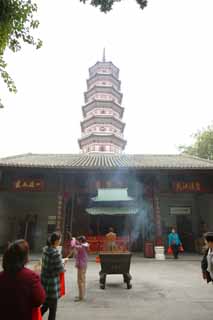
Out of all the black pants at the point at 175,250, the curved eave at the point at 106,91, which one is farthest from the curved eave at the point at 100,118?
the black pants at the point at 175,250

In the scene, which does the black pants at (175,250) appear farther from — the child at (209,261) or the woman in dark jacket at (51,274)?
the woman in dark jacket at (51,274)

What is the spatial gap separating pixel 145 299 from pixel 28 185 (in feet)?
25.4

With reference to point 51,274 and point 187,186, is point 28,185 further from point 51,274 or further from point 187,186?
point 51,274

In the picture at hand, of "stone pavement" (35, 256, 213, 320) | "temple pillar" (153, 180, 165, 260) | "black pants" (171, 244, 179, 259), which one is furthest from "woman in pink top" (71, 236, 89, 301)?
"black pants" (171, 244, 179, 259)

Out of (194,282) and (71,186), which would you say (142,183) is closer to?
(71,186)

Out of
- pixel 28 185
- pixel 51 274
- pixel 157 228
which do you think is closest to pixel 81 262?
pixel 51 274

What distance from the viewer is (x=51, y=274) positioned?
3053 mm

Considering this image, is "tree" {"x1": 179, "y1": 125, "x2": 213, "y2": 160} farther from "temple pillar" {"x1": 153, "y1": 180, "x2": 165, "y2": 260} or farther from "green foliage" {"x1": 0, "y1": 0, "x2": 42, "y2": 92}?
"green foliage" {"x1": 0, "y1": 0, "x2": 42, "y2": 92}

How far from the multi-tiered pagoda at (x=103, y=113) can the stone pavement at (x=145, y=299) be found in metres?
18.5

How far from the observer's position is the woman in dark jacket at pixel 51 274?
115 inches

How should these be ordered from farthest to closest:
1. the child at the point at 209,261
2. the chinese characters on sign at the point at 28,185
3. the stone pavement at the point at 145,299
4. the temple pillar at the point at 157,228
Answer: the chinese characters on sign at the point at 28,185, the temple pillar at the point at 157,228, the stone pavement at the point at 145,299, the child at the point at 209,261

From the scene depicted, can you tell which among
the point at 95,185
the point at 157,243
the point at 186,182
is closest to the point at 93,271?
the point at 157,243

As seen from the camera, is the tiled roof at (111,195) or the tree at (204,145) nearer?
the tiled roof at (111,195)

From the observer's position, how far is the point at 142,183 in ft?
36.3
